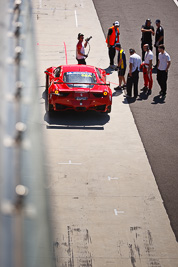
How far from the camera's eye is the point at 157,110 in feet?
40.2

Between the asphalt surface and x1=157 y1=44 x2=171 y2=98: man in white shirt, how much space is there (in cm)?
30

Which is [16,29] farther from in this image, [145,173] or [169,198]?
[145,173]

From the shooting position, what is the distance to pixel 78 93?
11.1 meters

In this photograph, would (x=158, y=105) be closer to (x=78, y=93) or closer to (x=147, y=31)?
(x=78, y=93)

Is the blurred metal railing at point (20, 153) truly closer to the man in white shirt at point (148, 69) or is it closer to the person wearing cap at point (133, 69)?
the person wearing cap at point (133, 69)

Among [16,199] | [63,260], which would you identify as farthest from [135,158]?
[16,199]

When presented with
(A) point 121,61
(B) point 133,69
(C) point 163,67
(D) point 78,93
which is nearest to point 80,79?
(D) point 78,93

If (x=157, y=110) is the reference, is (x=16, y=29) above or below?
above

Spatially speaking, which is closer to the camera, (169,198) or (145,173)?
(169,198)

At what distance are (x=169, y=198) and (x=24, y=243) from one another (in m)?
6.87

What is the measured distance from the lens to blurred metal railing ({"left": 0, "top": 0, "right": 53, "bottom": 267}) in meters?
1.38

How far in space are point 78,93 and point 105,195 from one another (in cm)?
377

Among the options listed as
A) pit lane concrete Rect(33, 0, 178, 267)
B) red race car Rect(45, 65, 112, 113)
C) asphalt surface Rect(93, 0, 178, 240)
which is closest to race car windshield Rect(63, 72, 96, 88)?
red race car Rect(45, 65, 112, 113)

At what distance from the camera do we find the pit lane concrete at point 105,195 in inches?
249
